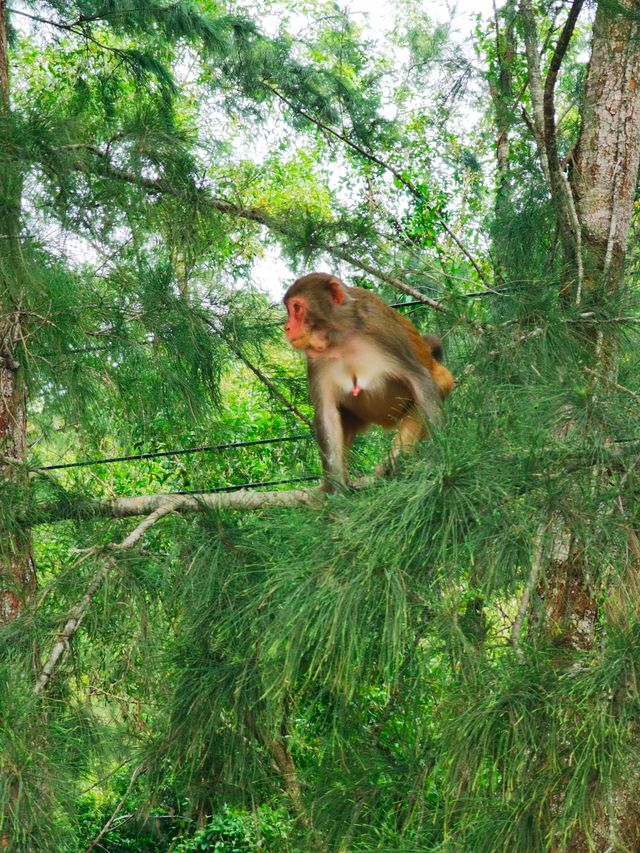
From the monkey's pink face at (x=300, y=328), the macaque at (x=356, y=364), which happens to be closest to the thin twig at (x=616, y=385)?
the macaque at (x=356, y=364)

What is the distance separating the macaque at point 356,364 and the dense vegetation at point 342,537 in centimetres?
15

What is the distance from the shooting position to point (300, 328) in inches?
123

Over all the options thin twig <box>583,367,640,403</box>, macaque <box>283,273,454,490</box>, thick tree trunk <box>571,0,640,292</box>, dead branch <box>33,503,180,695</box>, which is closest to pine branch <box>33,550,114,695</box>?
dead branch <box>33,503,180,695</box>

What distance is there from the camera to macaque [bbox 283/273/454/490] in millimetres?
3260

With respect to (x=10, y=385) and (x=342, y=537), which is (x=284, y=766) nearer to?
(x=342, y=537)

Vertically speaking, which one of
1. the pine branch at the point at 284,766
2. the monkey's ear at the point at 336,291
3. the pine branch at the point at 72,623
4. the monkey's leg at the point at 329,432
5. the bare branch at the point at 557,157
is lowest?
the pine branch at the point at 284,766

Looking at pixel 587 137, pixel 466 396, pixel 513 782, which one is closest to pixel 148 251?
pixel 587 137

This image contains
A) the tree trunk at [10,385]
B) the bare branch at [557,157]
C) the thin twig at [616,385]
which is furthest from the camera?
the tree trunk at [10,385]

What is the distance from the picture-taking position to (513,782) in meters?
1.78

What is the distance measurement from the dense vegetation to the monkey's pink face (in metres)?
0.39

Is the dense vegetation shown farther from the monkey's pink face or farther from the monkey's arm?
the monkey's pink face

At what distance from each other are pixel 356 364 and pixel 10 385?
189 cm

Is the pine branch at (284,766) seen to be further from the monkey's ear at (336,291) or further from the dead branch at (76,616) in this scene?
the monkey's ear at (336,291)

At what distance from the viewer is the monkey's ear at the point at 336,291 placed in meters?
3.27
